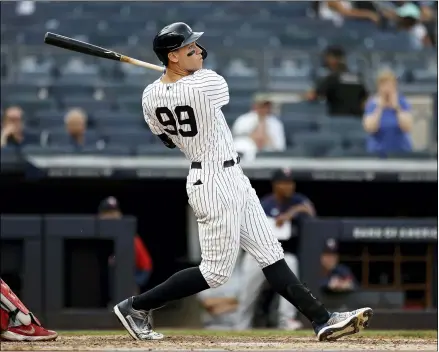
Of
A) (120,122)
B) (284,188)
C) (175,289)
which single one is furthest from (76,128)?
(175,289)

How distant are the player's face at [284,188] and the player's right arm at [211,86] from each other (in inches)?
138

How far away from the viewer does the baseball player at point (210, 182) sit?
522 cm

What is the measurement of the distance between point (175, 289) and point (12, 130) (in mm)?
4491

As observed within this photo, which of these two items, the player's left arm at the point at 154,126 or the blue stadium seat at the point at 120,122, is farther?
the blue stadium seat at the point at 120,122

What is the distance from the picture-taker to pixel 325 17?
12.4 metres

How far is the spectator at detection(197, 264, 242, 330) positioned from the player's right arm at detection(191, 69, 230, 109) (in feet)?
12.4

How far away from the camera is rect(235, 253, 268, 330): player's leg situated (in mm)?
8758

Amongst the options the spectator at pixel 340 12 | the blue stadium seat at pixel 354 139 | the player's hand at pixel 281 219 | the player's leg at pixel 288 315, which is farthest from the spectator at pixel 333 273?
the spectator at pixel 340 12

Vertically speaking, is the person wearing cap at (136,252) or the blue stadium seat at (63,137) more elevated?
the blue stadium seat at (63,137)

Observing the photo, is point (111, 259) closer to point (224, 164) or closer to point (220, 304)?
point (220, 304)

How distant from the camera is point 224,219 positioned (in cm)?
527

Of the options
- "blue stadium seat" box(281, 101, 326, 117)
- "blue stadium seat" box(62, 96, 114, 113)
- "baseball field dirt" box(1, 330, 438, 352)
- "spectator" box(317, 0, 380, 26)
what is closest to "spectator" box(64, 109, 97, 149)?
"blue stadium seat" box(62, 96, 114, 113)

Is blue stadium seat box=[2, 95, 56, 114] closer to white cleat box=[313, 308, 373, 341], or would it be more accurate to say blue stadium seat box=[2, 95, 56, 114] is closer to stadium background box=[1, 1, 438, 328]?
stadium background box=[1, 1, 438, 328]

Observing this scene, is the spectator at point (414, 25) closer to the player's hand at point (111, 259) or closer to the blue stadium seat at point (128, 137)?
the blue stadium seat at point (128, 137)
